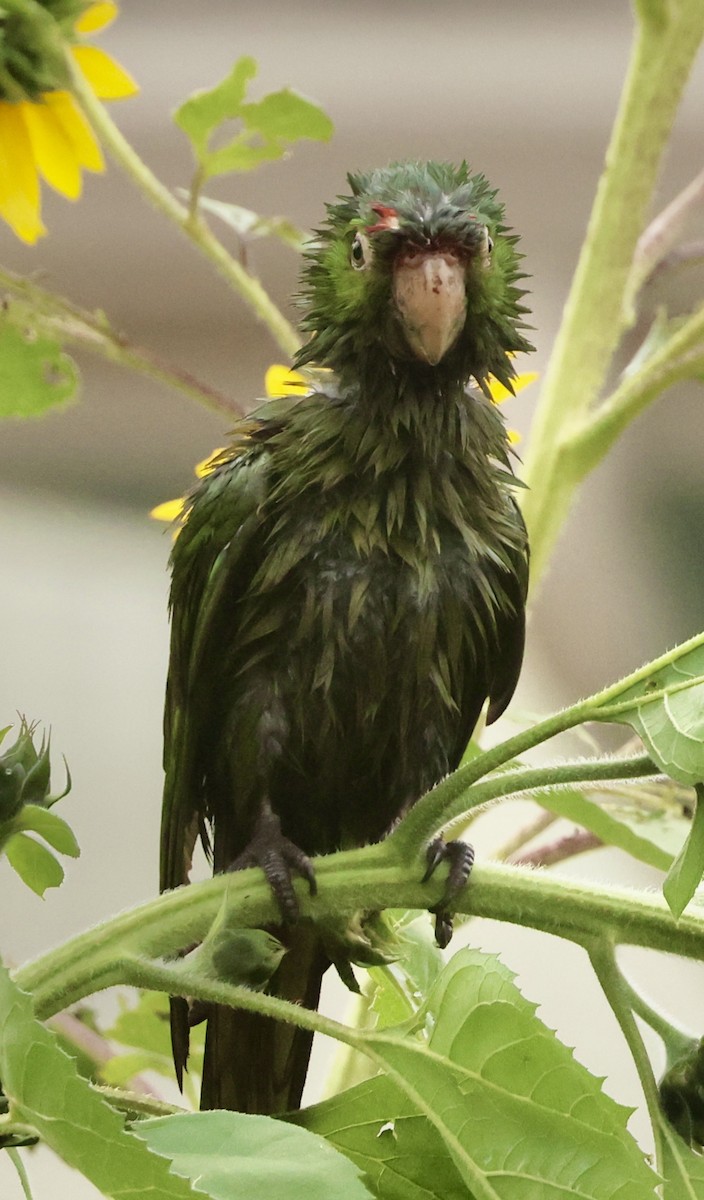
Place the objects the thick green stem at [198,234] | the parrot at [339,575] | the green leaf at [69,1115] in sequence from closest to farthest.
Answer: the green leaf at [69,1115] → the parrot at [339,575] → the thick green stem at [198,234]

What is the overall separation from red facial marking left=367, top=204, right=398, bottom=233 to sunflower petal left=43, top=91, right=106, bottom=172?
203 millimetres

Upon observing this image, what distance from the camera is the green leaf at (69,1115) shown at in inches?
10.5

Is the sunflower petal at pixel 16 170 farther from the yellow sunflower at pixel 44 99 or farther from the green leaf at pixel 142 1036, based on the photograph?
the green leaf at pixel 142 1036

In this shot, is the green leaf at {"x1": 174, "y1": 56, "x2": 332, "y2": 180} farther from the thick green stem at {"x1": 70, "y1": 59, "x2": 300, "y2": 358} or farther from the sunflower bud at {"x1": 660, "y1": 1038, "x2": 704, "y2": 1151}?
the sunflower bud at {"x1": 660, "y1": 1038, "x2": 704, "y2": 1151}

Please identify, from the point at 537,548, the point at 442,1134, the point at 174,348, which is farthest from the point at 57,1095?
the point at 174,348

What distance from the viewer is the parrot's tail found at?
52 cm

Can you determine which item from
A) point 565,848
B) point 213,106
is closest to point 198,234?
point 213,106

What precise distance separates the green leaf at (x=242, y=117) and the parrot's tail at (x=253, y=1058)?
426 millimetres

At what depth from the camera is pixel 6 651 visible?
1321 mm

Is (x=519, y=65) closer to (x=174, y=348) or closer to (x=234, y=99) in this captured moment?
(x=174, y=348)

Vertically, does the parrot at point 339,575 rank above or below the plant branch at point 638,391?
below

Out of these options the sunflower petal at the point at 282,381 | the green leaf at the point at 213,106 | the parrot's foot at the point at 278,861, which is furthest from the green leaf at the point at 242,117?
the parrot's foot at the point at 278,861

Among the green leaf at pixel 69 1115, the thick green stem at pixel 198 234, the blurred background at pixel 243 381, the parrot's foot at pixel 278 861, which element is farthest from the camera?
the blurred background at pixel 243 381

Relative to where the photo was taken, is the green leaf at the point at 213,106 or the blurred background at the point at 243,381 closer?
the green leaf at the point at 213,106
